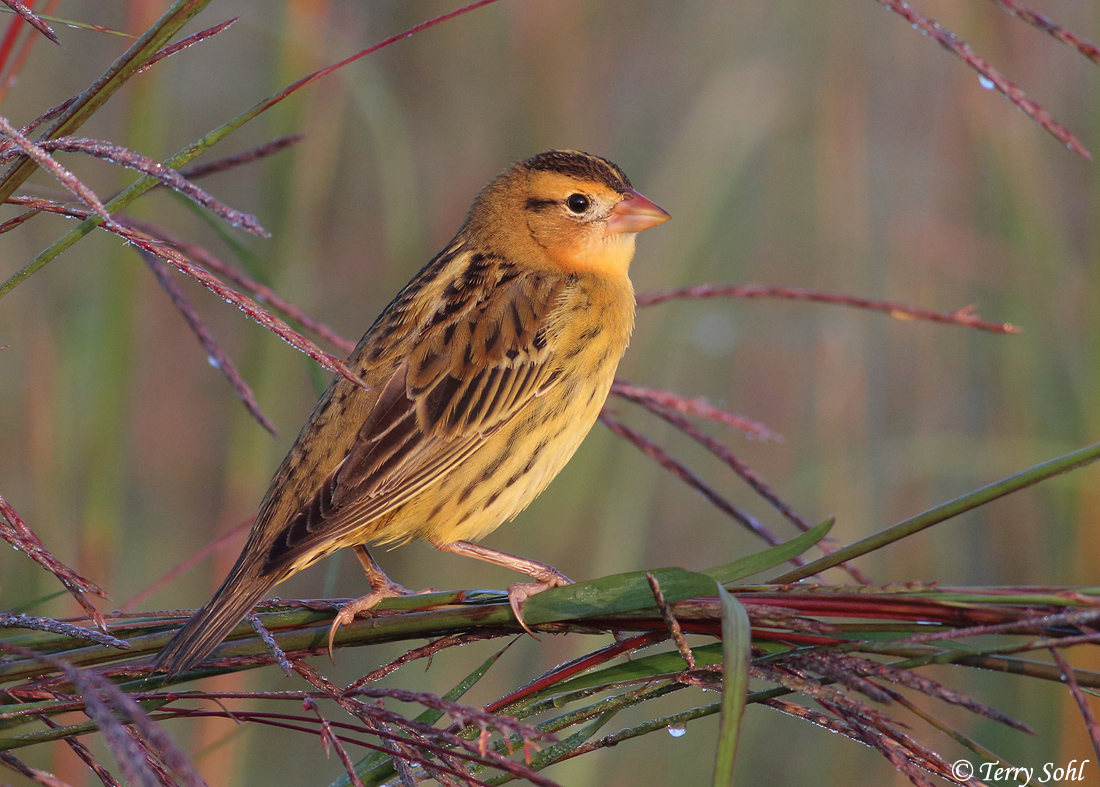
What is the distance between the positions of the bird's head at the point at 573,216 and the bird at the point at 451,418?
0.09 meters

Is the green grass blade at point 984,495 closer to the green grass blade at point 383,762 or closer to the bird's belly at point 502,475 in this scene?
the green grass blade at point 383,762

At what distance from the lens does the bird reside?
2.52m

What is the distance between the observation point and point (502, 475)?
2762mm

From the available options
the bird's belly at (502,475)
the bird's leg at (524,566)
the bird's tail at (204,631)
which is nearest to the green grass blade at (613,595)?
the bird's leg at (524,566)

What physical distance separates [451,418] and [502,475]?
0.66 ft

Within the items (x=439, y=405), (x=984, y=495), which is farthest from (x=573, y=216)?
(x=984, y=495)

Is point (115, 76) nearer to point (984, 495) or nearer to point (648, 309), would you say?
point (984, 495)

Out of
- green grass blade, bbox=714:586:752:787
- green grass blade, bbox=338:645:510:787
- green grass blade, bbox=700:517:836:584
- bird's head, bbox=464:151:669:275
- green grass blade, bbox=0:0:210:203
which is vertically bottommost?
green grass blade, bbox=338:645:510:787

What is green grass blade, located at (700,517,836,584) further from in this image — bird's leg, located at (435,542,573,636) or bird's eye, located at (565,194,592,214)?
bird's eye, located at (565,194,592,214)

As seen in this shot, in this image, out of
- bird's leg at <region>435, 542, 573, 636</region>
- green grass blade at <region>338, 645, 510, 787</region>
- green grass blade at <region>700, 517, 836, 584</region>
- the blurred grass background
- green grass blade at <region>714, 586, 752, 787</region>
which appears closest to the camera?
green grass blade at <region>714, 586, 752, 787</region>

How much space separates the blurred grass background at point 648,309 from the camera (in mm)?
3238

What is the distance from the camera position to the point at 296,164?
126 inches

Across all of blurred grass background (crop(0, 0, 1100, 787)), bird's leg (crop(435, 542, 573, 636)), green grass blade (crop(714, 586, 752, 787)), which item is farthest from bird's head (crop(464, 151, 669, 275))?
green grass blade (crop(714, 586, 752, 787))

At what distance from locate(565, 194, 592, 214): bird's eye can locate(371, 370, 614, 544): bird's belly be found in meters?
0.82
